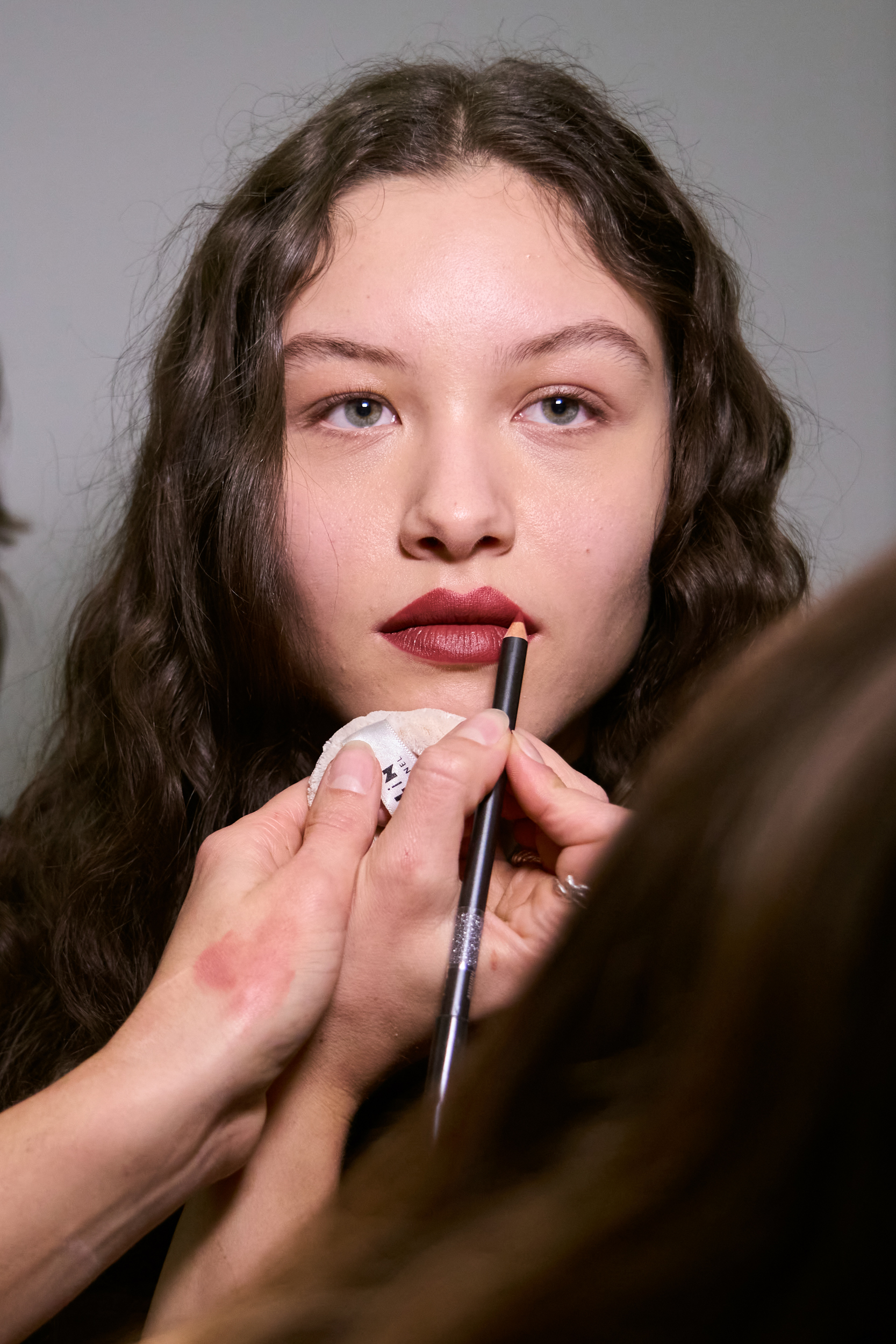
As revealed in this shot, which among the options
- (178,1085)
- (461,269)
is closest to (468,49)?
(461,269)

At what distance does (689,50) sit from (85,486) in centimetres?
97

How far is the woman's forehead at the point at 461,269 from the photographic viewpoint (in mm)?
941

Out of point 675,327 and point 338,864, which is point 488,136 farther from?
point 338,864

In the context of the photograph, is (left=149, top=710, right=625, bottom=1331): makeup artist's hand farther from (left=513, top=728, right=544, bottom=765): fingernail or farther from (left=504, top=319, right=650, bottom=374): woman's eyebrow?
(left=504, top=319, right=650, bottom=374): woman's eyebrow

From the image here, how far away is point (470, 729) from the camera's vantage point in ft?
2.66

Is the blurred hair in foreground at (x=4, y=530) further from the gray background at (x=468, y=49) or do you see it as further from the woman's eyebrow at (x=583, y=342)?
the woman's eyebrow at (x=583, y=342)

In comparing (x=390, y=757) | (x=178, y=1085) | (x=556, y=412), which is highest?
(x=556, y=412)

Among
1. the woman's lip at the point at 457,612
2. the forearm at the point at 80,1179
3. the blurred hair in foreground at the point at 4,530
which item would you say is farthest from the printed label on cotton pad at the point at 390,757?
the blurred hair in foreground at the point at 4,530

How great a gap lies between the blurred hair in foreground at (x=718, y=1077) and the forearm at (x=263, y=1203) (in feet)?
1.36

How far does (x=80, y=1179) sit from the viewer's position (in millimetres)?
Result: 682

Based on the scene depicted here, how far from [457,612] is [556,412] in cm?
20

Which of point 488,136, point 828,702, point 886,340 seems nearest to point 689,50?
point 886,340

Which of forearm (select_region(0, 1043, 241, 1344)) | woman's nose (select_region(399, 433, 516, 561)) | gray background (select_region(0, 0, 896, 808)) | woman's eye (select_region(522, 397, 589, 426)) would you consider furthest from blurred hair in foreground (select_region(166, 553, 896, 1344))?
gray background (select_region(0, 0, 896, 808))

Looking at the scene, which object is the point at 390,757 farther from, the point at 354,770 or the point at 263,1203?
the point at 263,1203
